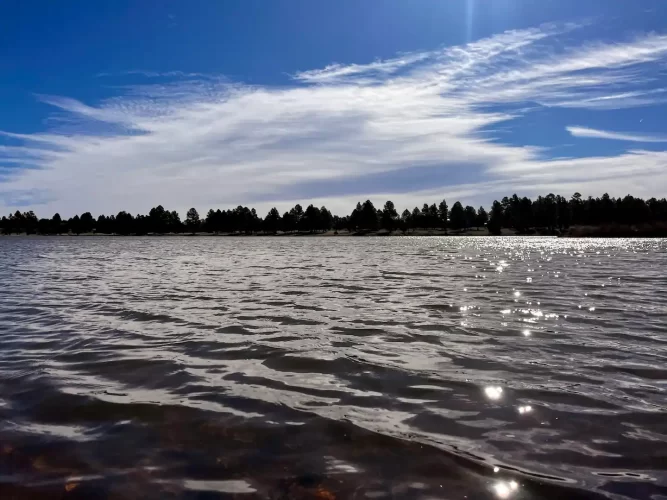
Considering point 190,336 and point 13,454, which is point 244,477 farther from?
point 190,336

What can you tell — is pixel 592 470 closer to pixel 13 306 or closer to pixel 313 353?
pixel 313 353

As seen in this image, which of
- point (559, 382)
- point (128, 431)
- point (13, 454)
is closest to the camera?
point (13, 454)

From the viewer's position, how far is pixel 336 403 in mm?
6637

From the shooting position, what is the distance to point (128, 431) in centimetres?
584

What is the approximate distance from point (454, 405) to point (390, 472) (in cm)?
201

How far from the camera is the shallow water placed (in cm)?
466

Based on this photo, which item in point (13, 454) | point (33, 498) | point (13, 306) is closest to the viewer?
point (33, 498)

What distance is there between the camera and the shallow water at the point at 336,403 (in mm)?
4656

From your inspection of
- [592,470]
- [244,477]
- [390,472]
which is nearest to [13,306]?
[244,477]

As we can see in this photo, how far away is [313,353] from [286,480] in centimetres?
463

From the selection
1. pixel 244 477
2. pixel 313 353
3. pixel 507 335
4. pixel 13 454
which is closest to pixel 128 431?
pixel 13 454

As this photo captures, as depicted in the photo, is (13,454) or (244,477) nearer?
(244,477)

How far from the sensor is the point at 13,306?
16.3m

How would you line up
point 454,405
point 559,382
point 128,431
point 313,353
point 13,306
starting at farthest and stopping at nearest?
point 13,306
point 313,353
point 559,382
point 454,405
point 128,431
